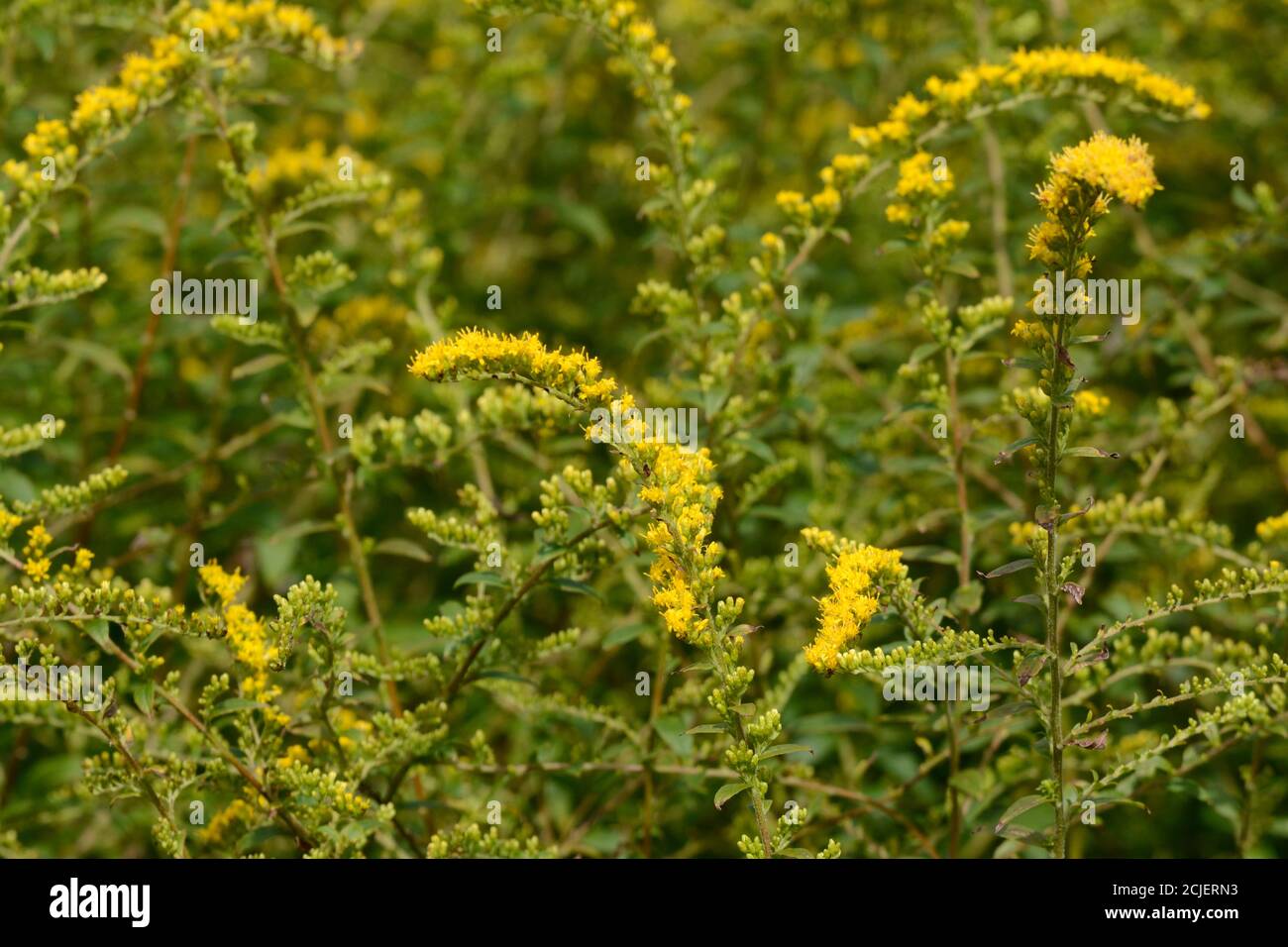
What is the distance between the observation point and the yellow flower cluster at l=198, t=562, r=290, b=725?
331 cm

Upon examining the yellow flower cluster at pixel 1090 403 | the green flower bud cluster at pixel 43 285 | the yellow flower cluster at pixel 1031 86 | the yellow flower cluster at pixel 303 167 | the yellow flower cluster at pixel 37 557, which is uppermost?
the yellow flower cluster at pixel 303 167

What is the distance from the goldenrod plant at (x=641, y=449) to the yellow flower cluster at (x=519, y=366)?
13 millimetres

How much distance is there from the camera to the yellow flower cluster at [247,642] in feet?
10.9

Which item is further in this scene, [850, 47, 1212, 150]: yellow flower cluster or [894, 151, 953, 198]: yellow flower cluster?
[850, 47, 1212, 150]: yellow flower cluster

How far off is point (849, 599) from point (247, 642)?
1.50 meters

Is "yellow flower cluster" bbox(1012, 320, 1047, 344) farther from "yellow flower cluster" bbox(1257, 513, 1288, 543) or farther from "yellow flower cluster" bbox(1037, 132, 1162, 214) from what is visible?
"yellow flower cluster" bbox(1257, 513, 1288, 543)

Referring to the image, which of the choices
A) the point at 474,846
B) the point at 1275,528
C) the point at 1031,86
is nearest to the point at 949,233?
the point at 1031,86

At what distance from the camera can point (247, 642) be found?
11.0 ft

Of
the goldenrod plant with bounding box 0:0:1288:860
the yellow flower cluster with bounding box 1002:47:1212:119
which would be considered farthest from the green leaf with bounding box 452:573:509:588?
the yellow flower cluster with bounding box 1002:47:1212:119

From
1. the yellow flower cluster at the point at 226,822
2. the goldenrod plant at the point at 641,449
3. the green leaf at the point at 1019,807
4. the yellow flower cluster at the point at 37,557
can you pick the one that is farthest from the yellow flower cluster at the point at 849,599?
the yellow flower cluster at the point at 37,557

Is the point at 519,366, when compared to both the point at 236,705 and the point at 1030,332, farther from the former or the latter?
the point at 1030,332

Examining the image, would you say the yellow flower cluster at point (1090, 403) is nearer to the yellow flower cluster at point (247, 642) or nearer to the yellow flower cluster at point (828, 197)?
the yellow flower cluster at point (828, 197)

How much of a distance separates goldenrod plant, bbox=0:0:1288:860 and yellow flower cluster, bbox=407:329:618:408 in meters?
0.01
